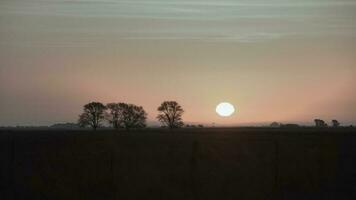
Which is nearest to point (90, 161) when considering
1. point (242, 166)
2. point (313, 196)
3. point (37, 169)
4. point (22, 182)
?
point (37, 169)

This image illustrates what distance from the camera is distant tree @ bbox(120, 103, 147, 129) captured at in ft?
556

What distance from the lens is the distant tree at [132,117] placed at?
16938 cm

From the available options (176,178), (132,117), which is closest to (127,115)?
(132,117)

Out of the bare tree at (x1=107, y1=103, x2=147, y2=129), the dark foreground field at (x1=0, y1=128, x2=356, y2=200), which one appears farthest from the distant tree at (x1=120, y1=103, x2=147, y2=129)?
the dark foreground field at (x1=0, y1=128, x2=356, y2=200)

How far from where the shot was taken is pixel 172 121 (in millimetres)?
180500

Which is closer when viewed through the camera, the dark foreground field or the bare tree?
the dark foreground field

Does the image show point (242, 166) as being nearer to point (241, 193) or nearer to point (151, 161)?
point (151, 161)

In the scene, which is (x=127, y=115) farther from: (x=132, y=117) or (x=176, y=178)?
(x=176, y=178)

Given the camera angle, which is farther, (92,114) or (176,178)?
(92,114)

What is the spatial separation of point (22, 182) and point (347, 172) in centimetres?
1239

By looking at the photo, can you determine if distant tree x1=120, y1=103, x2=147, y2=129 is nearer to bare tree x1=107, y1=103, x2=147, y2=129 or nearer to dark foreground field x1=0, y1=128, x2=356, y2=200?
bare tree x1=107, y1=103, x2=147, y2=129

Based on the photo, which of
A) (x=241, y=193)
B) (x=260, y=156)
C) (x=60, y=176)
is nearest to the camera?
(x=241, y=193)

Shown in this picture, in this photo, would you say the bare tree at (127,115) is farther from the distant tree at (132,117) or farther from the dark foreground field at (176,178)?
the dark foreground field at (176,178)

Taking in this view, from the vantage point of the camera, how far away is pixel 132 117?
173625 mm
